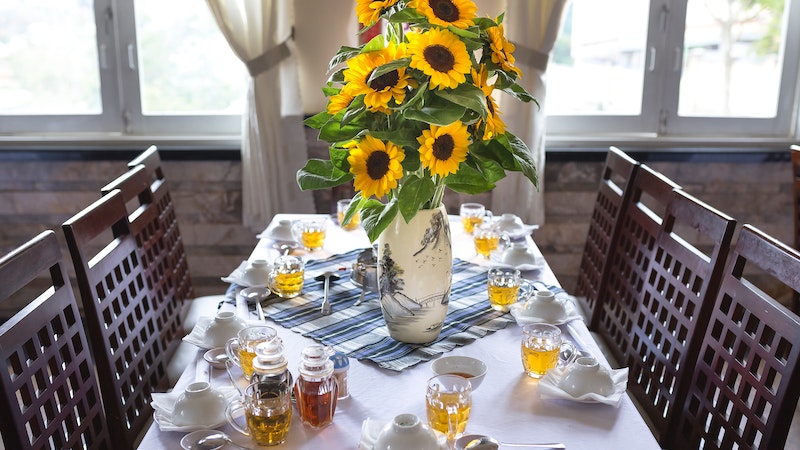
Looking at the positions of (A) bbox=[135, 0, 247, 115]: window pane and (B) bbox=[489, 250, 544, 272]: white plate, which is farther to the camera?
(A) bbox=[135, 0, 247, 115]: window pane

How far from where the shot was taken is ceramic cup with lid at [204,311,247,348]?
4.88 feet

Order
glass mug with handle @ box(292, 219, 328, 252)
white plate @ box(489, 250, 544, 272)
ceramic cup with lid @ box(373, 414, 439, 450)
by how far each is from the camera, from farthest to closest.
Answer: glass mug with handle @ box(292, 219, 328, 252) < white plate @ box(489, 250, 544, 272) < ceramic cup with lid @ box(373, 414, 439, 450)

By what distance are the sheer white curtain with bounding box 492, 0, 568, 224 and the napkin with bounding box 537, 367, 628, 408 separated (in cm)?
172

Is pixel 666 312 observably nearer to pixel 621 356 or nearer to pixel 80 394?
pixel 621 356

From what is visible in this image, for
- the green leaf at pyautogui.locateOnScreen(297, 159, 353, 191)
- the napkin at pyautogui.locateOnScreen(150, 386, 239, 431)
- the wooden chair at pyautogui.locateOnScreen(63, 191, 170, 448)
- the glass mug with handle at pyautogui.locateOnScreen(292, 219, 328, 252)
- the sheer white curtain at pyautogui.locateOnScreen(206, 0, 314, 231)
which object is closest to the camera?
the napkin at pyautogui.locateOnScreen(150, 386, 239, 431)

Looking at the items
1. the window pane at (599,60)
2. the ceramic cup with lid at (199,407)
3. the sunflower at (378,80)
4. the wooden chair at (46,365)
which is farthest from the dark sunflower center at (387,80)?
the window pane at (599,60)

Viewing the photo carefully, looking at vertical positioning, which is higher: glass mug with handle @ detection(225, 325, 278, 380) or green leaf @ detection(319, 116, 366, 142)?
green leaf @ detection(319, 116, 366, 142)

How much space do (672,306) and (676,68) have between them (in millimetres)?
1745

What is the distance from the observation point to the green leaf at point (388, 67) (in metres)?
1.25

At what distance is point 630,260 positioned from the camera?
204 cm

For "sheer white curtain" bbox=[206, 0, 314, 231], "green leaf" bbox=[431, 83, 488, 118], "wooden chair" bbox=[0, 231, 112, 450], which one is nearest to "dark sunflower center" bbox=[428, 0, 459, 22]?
"green leaf" bbox=[431, 83, 488, 118]

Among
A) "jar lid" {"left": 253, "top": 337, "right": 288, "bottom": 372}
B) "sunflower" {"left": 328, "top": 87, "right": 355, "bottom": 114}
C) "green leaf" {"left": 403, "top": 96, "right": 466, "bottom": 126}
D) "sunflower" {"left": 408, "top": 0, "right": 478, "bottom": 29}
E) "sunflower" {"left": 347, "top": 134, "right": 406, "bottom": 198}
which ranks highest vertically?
"sunflower" {"left": 408, "top": 0, "right": 478, "bottom": 29}

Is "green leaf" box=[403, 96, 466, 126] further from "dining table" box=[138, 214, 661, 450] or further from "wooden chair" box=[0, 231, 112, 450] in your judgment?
"wooden chair" box=[0, 231, 112, 450]

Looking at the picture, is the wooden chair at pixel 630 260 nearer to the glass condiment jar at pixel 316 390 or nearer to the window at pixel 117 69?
the glass condiment jar at pixel 316 390
